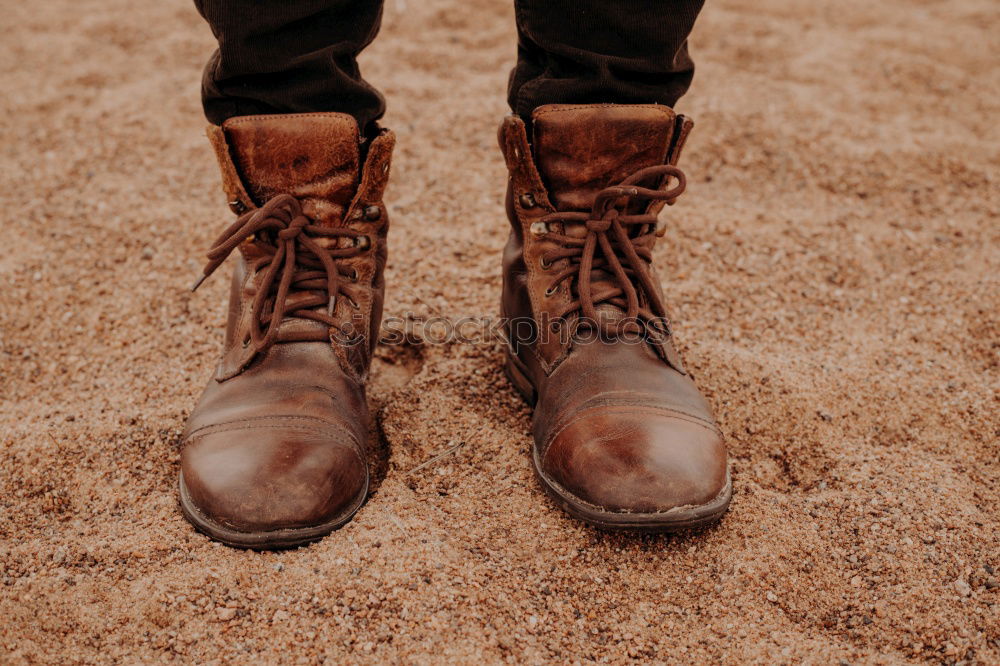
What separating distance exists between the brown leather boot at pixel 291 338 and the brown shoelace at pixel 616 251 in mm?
292

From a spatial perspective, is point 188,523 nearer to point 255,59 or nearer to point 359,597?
point 359,597

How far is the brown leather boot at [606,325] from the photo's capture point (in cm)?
99

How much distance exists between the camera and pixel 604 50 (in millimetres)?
1037

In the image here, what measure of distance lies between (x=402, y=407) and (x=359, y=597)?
0.40 m

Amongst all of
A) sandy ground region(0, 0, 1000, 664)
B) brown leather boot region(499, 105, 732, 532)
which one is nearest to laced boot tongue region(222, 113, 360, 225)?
brown leather boot region(499, 105, 732, 532)

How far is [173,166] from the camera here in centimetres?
198

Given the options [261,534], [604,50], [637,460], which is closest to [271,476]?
[261,534]

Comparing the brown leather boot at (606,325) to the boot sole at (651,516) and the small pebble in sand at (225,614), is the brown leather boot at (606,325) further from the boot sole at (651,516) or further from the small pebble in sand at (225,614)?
the small pebble in sand at (225,614)

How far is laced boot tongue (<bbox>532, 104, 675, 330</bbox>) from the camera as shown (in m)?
1.06

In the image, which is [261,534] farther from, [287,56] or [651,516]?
[287,56]

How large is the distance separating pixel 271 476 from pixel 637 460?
0.47 metres

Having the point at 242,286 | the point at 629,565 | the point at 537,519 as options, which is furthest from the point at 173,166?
the point at 629,565

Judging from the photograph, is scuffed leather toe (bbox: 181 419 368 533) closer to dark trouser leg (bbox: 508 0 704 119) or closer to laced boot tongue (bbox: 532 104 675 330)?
laced boot tongue (bbox: 532 104 675 330)

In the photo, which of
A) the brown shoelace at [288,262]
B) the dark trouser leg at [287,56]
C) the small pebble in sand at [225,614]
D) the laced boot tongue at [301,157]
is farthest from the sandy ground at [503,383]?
the dark trouser leg at [287,56]
